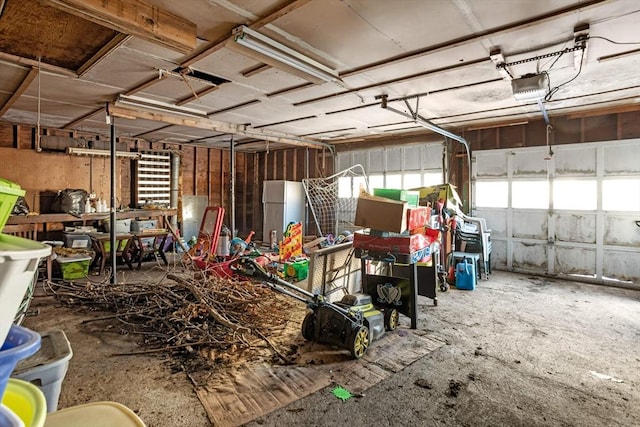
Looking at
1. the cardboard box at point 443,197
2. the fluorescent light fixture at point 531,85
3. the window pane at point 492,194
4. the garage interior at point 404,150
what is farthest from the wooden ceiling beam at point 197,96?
the window pane at point 492,194

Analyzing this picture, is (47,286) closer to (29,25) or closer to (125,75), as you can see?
(125,75)

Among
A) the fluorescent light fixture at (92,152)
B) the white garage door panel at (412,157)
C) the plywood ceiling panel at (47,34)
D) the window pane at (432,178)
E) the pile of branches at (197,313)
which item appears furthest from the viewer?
the white garage door panel at (412,157)

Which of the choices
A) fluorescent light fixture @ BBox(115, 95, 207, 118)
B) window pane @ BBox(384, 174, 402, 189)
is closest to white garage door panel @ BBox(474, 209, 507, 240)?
window pane @ BBox(384, 174, 402, 189)

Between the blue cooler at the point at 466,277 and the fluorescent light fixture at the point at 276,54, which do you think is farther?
the blue cooler at the point at 466,277

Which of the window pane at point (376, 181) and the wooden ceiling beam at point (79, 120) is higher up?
the wooden ceiling beam at point (79, 120)

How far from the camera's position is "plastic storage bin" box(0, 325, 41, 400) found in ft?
2.71

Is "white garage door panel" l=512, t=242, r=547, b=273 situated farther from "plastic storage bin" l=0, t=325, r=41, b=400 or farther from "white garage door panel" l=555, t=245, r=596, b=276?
"plastic storage bin" l=0, t=325, r=41, b=400

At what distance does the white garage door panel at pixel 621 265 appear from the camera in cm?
528

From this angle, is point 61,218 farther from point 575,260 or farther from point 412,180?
point 575,260

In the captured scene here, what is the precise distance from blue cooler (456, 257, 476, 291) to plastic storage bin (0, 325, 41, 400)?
16.9ft

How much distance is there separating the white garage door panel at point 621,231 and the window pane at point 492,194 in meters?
1.50

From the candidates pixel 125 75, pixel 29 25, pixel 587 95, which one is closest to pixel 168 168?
pixel 125 75

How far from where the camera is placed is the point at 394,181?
7.79 meters

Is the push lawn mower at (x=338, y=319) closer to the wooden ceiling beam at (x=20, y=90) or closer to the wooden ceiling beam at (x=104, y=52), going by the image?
the wooden ceiling beam at (x=104, y=52)
